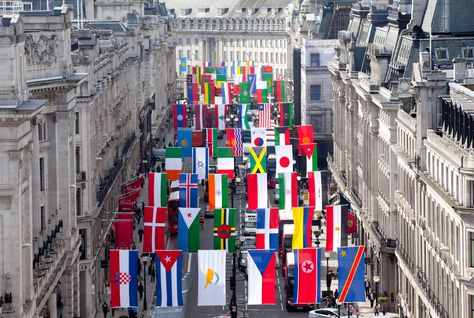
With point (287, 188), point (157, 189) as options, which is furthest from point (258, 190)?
point (157, 189)

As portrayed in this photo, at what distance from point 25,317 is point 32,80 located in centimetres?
1436

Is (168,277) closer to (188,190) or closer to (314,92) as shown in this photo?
(188,190)

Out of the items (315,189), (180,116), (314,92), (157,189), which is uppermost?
(314,92)

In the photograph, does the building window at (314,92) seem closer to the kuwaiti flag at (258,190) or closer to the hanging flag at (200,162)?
the hanging flag at (200,162)

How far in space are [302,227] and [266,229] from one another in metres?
2.01

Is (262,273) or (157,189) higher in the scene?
(157,189)

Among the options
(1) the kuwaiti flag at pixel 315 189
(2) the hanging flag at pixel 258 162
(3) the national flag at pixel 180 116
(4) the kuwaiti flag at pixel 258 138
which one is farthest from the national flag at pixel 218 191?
(3) the national flag at pixel 180 116

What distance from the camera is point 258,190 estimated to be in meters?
107

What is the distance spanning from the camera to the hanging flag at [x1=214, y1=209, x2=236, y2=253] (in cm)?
9281

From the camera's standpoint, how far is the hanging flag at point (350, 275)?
85000 millimetres

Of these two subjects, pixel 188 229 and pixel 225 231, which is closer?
pixel 188 229

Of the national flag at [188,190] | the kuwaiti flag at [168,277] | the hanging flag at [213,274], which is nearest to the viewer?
the kuwaiti flag at [168,277]

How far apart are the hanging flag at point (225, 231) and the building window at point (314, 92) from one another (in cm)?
7116

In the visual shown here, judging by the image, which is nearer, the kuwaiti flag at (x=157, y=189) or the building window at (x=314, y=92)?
the kuwaiti flag at (x=157, y=189)
